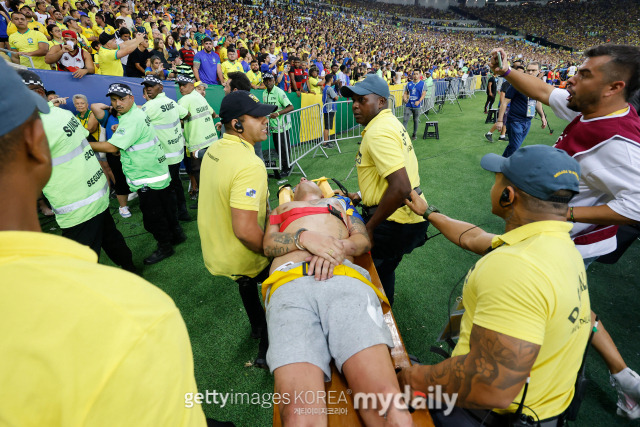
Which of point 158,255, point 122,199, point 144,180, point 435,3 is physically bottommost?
point 158,255

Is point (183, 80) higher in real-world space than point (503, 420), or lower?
higher

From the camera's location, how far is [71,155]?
3000 millimetres

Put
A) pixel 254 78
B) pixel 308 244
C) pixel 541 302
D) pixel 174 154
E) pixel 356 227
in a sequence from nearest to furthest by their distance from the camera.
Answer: pixel 541 302 < pixel 308 244 < pixel 356 227 < pixel 174 154 < pixel 254 78

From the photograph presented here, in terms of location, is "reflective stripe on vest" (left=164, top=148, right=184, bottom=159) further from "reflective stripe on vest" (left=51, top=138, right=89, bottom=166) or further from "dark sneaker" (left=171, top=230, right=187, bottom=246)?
"reflective stripe on vest" (left=51, top=138, right=89, bottom=166)

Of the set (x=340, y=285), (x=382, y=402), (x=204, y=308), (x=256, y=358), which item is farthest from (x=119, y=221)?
(x=382, y=402)

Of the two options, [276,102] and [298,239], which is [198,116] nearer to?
[276,102]

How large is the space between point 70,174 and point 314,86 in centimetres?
883

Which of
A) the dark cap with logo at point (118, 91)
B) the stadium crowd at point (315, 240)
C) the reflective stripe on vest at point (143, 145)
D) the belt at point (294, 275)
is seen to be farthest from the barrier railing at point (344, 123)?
the belt at point (294, 275)

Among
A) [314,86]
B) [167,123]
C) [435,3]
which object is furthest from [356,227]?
[435,3]

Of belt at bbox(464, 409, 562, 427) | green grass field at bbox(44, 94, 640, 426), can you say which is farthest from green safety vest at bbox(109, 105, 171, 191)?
belt at bbox(464, 409, 562, 427)

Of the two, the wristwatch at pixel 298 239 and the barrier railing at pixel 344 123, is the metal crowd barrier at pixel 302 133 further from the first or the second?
the wristwatch at pixel 298 239

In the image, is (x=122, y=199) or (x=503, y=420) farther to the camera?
(x=122, y=199)

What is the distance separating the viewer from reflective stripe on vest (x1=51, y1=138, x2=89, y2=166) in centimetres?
292

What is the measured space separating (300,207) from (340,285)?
3.11 ft
